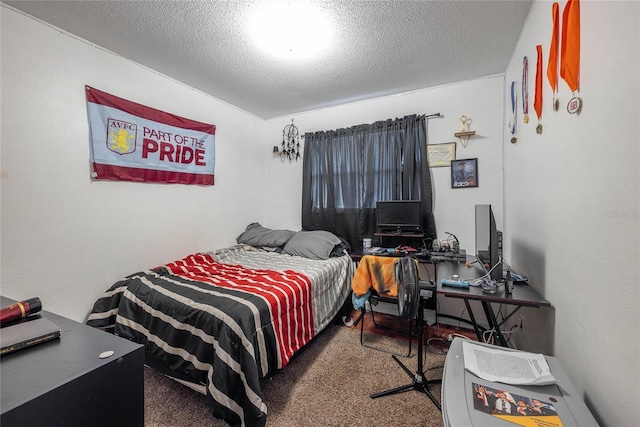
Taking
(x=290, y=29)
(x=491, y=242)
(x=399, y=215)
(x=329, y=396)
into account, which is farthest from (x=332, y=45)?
(x=329, y=396)

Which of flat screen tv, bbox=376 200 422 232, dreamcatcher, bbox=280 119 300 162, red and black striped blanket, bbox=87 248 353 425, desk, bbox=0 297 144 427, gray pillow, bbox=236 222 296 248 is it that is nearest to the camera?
desk, bbox=0 297 144 427

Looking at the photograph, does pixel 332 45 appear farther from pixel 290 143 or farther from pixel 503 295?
pixel 503 295

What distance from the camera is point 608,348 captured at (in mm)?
894

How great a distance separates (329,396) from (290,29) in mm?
2673

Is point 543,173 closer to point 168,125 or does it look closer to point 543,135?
point 543,135

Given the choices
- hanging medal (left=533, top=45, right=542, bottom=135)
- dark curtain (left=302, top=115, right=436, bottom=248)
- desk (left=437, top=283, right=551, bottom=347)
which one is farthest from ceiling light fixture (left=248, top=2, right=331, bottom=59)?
desk (left=437, top=283, right=551, bottom=347)

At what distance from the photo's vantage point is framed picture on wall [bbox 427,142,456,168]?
2.90 m

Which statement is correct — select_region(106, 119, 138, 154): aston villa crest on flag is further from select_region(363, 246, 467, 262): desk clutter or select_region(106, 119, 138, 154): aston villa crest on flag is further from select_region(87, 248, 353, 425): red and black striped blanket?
select_region(363, 246, 467, 262): desk clutter

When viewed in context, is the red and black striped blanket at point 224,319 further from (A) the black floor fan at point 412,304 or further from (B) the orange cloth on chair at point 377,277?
(A) the black floor fan at point 412,304

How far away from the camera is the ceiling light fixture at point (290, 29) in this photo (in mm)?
1749

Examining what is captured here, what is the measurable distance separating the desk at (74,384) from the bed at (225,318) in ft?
2.27

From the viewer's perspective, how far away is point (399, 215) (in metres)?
2.95

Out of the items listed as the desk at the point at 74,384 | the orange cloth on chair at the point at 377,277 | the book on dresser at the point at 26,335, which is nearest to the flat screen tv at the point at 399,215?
the orange cloth on chair at the point at 377,277

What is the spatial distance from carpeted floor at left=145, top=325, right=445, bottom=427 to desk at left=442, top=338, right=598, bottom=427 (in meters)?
0.85
